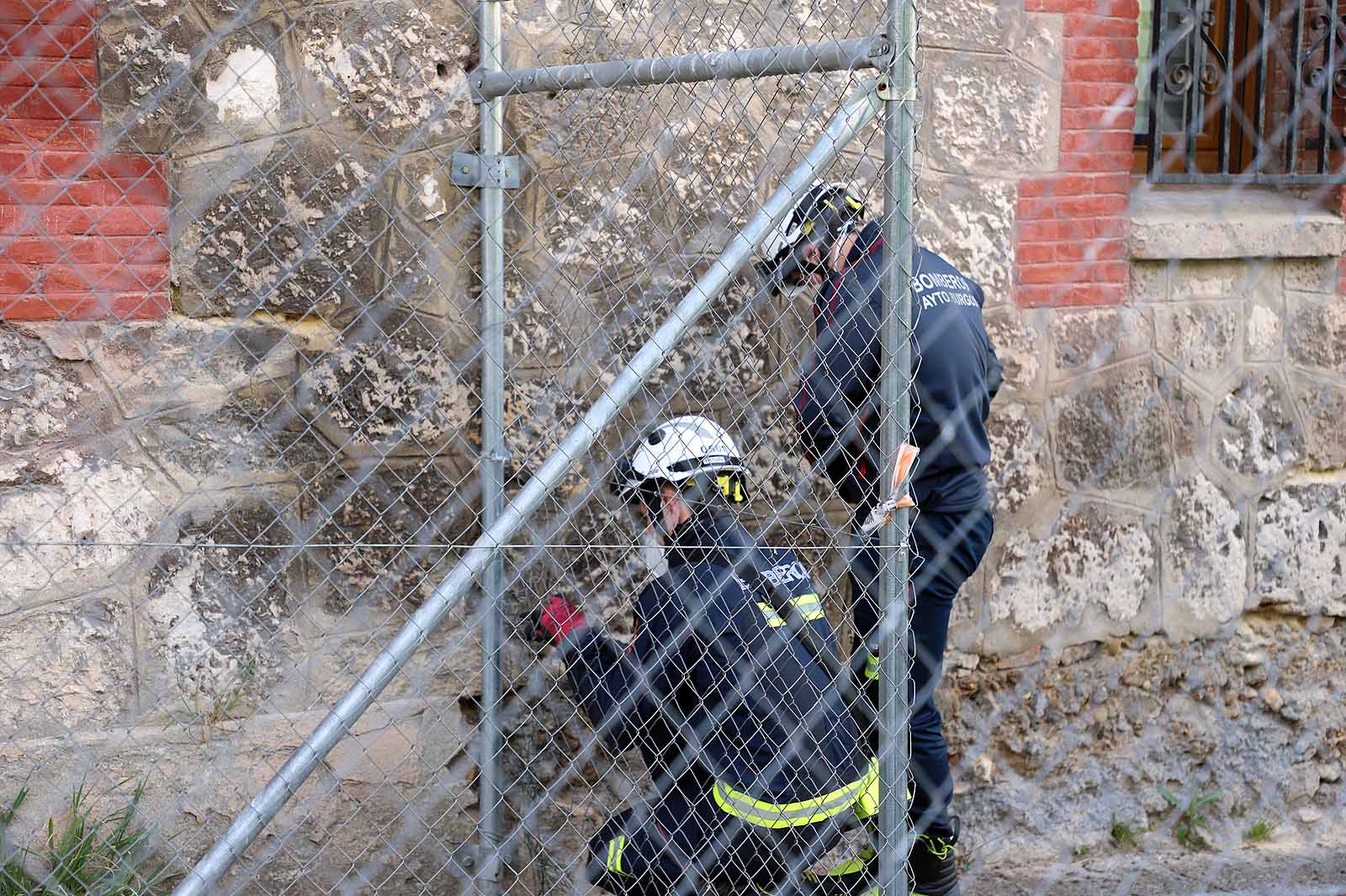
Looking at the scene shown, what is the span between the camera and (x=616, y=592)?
3.86 metres

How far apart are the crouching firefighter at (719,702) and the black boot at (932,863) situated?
1.18ft

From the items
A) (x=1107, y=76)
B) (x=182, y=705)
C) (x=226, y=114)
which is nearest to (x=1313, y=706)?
(x=1107, y=76)

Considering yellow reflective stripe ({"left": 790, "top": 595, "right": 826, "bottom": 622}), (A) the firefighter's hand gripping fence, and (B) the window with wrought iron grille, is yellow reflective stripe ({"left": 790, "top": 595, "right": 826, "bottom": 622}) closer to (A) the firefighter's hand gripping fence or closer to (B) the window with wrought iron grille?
(A) the firefighter's hand gripping fence

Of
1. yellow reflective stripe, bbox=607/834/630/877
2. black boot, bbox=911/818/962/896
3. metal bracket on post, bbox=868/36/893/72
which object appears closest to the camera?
metal bracket on post, bbox=868/36/893/72

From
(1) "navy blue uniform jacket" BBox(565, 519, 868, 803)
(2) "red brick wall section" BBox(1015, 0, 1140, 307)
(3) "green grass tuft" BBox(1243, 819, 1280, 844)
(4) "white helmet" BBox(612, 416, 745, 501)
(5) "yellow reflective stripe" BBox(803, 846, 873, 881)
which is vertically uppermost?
(2) "red brick wall section" BBox(1015, 0, 1140, 307)

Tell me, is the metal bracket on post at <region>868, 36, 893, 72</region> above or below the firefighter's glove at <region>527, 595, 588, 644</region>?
above

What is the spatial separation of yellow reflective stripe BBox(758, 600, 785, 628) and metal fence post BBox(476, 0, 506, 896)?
683 mm

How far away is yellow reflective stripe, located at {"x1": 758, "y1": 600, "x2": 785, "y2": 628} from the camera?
3.24m

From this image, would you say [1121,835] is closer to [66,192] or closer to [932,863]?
[932,863]

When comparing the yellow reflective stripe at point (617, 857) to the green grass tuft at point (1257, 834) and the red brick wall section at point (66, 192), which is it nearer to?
the red brick wall section at point (66, 192)

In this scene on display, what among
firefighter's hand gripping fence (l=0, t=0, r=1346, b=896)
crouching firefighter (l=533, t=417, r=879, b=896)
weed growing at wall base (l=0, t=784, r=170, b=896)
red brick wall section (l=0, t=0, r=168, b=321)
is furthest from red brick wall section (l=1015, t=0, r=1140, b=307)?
weed growing at wall base (l=0, t=784, r=170, b=896)

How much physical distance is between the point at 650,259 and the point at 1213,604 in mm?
2186

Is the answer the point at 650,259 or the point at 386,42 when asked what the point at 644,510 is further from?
the point at 386,42

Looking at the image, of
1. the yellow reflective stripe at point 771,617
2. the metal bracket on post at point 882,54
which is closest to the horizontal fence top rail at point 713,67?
the metal bracket on post at point 882,54
